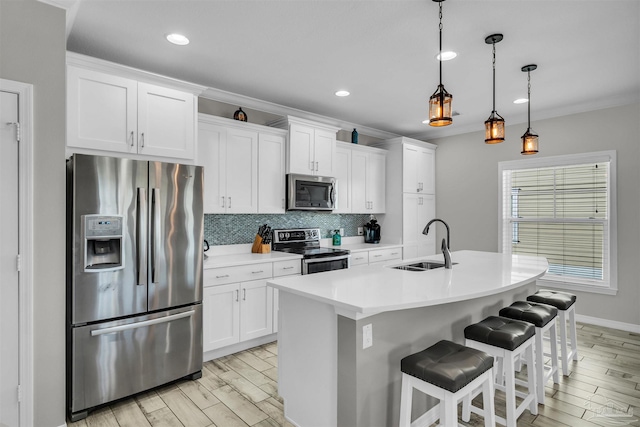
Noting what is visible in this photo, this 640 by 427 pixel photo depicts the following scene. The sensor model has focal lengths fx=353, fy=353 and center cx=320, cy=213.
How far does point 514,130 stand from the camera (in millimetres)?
4891

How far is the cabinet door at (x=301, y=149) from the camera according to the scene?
414cm

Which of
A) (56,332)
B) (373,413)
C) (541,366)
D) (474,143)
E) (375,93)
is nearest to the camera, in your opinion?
(373,413)

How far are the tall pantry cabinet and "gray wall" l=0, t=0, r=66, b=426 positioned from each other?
4152mm

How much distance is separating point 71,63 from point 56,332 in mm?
1817

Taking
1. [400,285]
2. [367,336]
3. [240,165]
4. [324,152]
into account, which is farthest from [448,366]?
[324,152]

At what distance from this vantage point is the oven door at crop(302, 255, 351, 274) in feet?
12.7

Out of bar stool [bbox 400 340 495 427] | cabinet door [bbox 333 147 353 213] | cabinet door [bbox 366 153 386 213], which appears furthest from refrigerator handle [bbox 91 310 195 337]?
cabinet door [bbox 366 153 386 213]

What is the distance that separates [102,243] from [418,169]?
4.41 meters

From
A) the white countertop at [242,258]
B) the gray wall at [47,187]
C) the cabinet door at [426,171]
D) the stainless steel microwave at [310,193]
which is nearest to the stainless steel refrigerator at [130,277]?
the gray wall at [47,187]

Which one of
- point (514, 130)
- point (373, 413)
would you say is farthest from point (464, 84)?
point (373, 413)

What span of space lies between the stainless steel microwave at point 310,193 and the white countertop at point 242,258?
633mm

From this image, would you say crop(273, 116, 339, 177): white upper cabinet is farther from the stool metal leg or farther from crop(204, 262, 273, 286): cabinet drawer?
the stool metal leg

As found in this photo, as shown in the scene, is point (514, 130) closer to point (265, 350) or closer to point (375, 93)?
point (375, 93)

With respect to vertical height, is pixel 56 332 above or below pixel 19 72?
below
